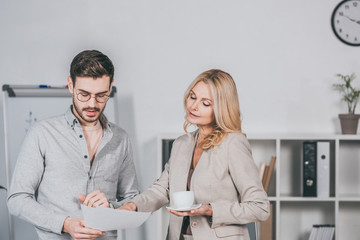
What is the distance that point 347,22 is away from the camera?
3.37 m

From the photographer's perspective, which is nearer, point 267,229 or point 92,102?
point 92,102

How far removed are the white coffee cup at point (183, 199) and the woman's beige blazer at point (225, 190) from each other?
0.09 m

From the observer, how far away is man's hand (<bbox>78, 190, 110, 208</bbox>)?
1.63 m

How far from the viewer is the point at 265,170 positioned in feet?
10.4

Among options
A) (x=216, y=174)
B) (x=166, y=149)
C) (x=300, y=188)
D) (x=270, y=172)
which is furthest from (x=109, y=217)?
(x=300, y=188)

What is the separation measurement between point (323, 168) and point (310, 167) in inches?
3.5

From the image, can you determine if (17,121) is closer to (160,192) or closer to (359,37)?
(160,192)

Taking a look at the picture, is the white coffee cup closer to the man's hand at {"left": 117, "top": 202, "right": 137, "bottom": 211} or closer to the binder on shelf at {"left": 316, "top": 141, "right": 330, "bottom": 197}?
the man's hand at {"left": 117, "top": 202, "right": 137, "bottom": 211}

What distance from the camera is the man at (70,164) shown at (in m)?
1.65

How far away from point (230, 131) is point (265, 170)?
1561mm

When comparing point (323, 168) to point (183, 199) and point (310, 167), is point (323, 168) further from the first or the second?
point (183, 199)

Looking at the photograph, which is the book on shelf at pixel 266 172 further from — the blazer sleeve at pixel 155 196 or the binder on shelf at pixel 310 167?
the blazer sleeve at pixel 155 196

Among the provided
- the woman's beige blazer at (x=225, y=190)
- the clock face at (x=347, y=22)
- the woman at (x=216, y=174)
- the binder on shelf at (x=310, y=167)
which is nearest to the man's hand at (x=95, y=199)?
the woman at (x=216, y=174)

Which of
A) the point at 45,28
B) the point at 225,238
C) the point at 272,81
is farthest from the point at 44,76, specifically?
the point at 225,238
